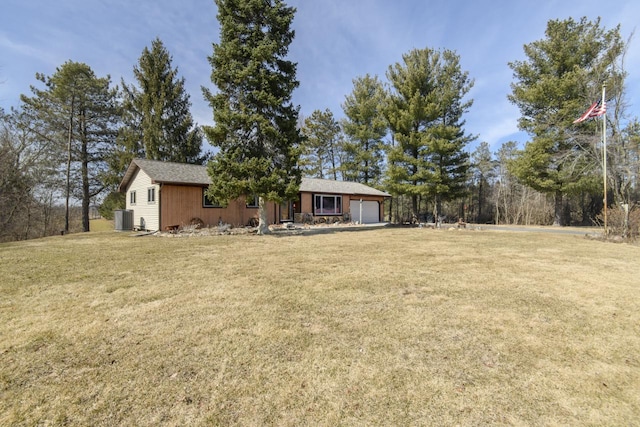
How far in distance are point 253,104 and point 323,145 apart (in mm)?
20937

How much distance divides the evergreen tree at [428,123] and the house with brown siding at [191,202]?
538 cm

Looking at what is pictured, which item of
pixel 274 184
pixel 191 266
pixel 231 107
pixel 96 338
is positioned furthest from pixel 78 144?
pixel 96 338

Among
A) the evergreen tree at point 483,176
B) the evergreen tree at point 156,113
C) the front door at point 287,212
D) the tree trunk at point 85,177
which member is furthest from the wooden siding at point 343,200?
the tree trunk at point 85,177

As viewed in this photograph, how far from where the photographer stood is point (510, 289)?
475 centimetres

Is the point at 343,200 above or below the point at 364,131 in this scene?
below

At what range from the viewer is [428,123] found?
74.6 feet

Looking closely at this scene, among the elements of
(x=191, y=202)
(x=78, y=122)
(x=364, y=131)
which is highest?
(x=364, y=131)

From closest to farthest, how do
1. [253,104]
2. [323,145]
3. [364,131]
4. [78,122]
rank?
[253,104] → [78,122] → [364,131] → [323,145]

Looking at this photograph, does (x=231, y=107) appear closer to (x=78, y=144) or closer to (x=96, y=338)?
(x=96, y=338)

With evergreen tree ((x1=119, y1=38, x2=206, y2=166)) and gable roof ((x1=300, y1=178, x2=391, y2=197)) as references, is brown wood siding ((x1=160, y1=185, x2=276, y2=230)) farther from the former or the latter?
evergreen tree ((x1=119, y1=38, x2=206, y2=166))

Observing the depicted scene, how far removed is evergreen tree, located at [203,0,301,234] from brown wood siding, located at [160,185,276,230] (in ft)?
9.51

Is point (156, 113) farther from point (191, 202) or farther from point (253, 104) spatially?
point (253, 104)

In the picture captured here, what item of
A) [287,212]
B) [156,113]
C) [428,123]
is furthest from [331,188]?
[156,113]

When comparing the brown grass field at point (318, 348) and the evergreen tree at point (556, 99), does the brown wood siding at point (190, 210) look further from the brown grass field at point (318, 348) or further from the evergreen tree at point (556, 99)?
the evergreen tree at point (556, 99)
